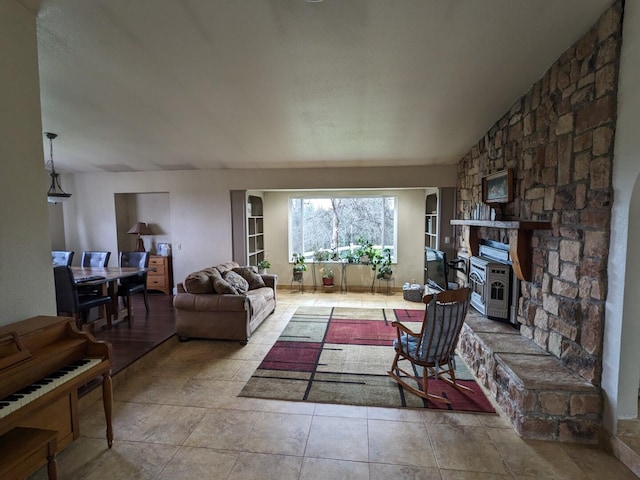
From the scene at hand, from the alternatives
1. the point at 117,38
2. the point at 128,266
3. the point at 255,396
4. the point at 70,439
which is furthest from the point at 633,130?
the point at 128,266

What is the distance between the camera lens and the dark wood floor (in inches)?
129

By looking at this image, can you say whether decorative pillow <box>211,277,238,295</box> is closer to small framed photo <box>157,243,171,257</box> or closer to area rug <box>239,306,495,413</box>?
area rug <box>239,306,495,413</box>

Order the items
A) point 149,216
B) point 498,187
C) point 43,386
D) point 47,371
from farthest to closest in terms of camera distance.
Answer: point 149,216, point 498,187, point 47,371, point 43,386

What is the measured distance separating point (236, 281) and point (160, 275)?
238cm

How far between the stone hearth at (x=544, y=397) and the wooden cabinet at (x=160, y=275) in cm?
563

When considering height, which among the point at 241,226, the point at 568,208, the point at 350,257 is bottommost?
the point at 350,257

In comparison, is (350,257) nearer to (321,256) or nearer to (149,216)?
(321,256)

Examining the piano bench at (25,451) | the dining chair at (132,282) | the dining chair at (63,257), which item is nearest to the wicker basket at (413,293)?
the dining chair at (132,282)

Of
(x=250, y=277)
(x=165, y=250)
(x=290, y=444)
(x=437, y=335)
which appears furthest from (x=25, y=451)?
(x=165, y=250)

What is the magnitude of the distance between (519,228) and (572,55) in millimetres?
1405

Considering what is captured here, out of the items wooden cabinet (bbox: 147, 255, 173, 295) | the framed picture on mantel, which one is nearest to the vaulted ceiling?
the framed picture on mantel

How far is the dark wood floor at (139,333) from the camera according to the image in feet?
A: 10.8

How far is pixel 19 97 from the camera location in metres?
1.97

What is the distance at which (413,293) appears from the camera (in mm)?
6027
